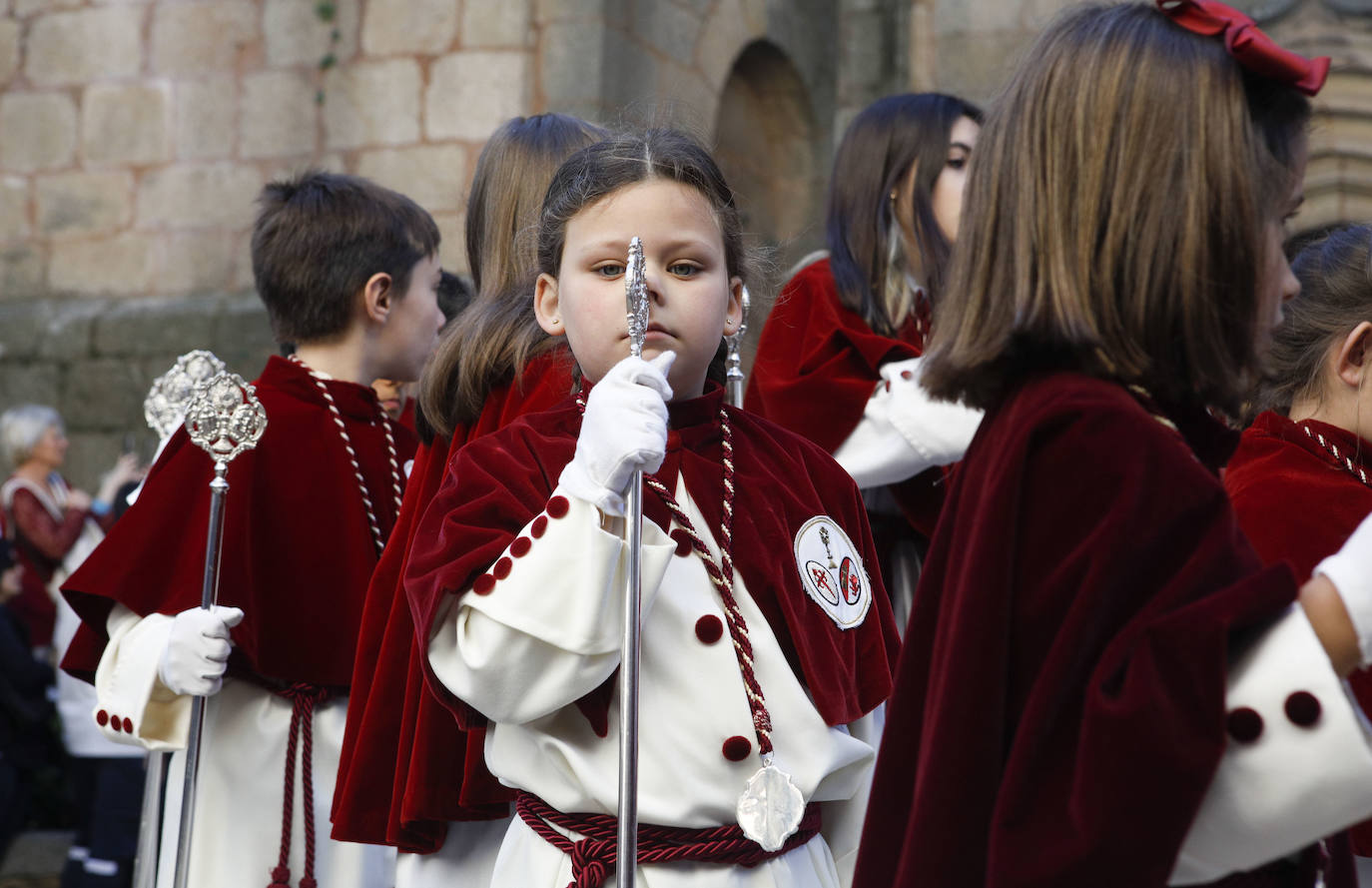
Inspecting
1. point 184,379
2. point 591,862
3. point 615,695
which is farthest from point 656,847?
point 184,379

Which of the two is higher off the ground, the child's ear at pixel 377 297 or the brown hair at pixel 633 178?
the brown hair at pixel 633 178

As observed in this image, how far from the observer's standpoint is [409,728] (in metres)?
2.38

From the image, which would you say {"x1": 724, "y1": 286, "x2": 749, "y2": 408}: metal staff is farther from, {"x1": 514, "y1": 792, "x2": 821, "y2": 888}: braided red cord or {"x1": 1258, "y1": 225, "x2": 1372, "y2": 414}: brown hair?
{"x1": 1258, "y1": 225, "x2": 1372, "y2": 414}: brown hair

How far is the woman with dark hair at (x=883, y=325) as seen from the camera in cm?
320

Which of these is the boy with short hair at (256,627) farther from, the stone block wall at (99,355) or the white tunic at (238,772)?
the stone block wall at (99,355)

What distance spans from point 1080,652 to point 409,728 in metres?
1.27

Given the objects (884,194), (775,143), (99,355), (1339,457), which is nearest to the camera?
(1339,457)

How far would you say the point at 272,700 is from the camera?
10.1 feet

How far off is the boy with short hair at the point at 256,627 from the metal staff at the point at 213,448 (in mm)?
66

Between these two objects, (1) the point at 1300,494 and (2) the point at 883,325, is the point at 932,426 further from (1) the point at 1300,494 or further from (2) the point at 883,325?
(1) the point at 1300,494

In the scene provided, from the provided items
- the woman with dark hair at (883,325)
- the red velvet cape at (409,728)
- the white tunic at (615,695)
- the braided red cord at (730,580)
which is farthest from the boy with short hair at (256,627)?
the braided red cord at (730,580)

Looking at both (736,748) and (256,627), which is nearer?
(736,748)

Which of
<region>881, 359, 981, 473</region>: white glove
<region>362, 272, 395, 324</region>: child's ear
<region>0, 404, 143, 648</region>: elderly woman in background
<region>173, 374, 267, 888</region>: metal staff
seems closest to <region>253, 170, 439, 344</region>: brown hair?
<region>362, 272, 395, 324</region>: child's ear

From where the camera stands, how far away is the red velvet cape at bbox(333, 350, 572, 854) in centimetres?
229
